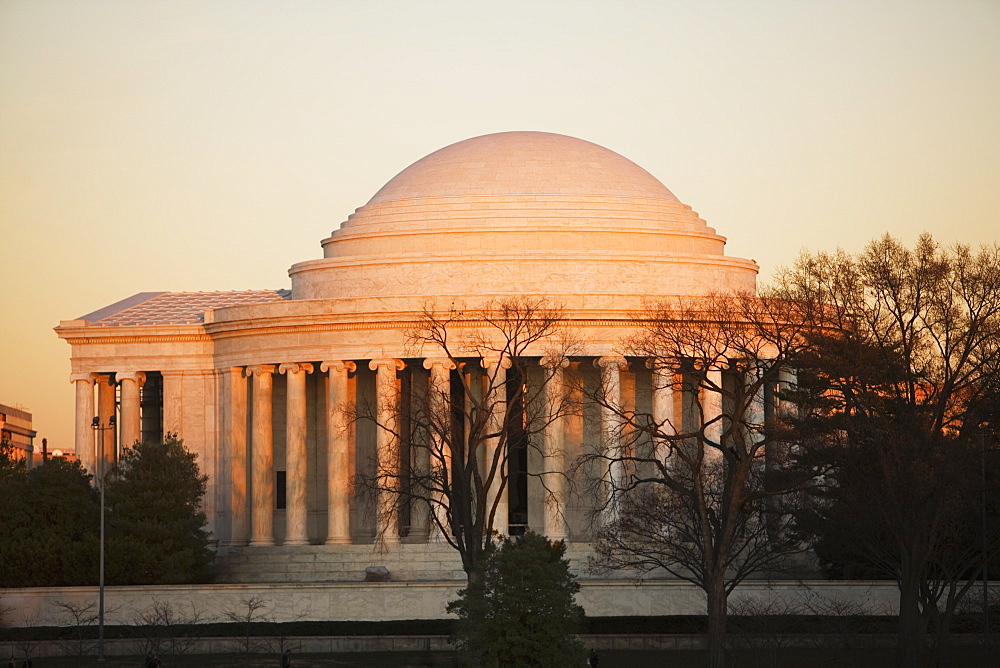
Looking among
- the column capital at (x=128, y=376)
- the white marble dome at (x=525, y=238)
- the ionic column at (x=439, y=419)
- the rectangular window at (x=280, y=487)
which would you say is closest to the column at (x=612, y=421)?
the white marble dome at (x=525, y=238)

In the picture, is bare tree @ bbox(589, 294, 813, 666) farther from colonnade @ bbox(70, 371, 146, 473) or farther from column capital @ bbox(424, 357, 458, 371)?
colonnade @ bbox(70, 371, 146, 473)

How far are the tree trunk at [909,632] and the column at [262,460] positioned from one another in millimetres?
38812

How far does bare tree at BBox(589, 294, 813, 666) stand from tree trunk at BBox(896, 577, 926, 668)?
5566 mm

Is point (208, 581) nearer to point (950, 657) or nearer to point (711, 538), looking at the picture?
point (711, 538)

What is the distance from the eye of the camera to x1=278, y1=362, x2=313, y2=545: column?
93.8 metres

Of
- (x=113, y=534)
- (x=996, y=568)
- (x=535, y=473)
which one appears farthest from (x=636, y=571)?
(x=113, y=534)

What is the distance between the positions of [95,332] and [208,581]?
17.8 m

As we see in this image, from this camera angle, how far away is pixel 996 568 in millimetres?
78625

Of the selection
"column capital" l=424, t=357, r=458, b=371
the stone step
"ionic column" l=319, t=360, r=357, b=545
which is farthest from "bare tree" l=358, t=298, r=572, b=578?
"ionic column" l=319, t=360, r=357, b=545

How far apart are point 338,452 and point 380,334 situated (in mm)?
6319

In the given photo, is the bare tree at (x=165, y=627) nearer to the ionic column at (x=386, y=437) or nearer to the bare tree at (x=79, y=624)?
the bare tree at (x=79, y=624)

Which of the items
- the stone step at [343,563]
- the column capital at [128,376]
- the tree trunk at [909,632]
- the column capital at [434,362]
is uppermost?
the column capital at [128,376]

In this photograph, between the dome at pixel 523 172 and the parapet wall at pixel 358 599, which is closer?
the parapet wall at pixel 358 599

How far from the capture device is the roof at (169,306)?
103875mm
